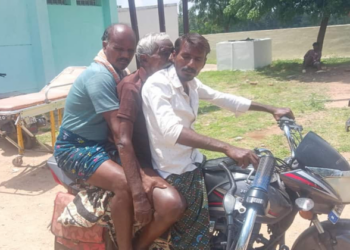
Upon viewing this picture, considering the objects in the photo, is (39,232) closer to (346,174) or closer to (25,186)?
(25,186)

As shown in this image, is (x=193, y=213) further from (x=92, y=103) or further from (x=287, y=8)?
(x=287, y=8)

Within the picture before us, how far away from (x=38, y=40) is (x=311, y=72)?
8036 mm

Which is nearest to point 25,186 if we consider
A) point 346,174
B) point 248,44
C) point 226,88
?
point 346,174

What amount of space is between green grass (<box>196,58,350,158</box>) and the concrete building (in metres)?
3.92

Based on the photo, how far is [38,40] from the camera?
934 centimetres

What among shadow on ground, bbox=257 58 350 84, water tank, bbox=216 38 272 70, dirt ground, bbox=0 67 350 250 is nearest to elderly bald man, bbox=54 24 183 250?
dirt ground, bbox=0 67 350 250

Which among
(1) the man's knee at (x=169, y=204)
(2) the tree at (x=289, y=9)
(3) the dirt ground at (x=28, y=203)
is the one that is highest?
(2) the tree at (x=289, y=9)

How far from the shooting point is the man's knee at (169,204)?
203 cm

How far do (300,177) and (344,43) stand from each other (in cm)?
1556

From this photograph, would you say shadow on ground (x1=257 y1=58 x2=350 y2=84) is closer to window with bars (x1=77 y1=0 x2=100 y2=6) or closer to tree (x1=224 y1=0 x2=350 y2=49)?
tree (x1=224 y1=0 x2=350 y2=49)

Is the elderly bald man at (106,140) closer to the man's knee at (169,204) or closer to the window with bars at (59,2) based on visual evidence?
the man's knee at (169,204)

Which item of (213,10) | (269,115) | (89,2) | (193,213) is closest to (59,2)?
(89,2)

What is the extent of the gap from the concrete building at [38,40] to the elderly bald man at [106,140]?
6631 mm

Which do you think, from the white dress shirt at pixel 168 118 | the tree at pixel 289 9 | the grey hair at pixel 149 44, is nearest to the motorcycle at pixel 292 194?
the white dress shirt at pixel 168 118
